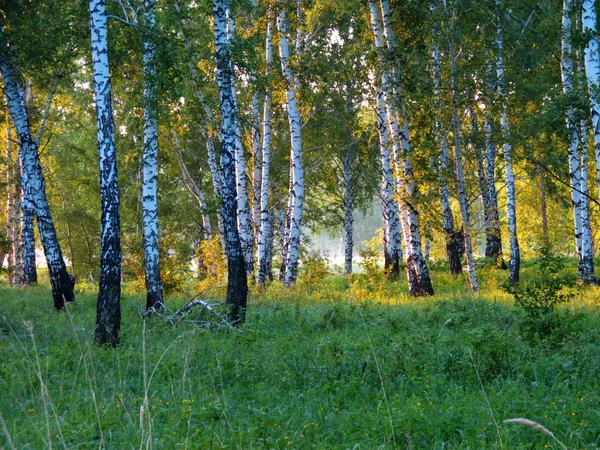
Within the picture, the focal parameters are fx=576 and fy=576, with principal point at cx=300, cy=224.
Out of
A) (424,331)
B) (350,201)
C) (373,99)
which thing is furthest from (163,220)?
(424,331)

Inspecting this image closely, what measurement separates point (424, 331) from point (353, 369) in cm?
266

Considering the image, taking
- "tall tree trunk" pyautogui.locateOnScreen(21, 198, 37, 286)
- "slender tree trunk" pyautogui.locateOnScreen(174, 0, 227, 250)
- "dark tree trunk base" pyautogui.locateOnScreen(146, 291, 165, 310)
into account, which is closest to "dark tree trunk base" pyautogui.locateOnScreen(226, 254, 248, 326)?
"slender tree trunk" pyautogui.locateOnScreen(174, 0, 227, 250)

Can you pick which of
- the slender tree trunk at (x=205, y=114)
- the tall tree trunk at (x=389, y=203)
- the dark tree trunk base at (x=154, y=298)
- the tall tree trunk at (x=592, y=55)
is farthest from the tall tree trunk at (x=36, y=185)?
the tall tree trunk at (x=592, y=55)

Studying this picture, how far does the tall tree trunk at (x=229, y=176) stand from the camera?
1091 cm

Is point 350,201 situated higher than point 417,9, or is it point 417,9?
point 417,9

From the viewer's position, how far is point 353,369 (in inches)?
286

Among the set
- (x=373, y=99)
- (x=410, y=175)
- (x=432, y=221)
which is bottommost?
(x=432, y=221)

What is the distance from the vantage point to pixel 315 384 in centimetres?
677

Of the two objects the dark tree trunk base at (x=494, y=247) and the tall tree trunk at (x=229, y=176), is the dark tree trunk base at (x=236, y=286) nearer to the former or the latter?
the tall tree trunk at (x=229, y=176)

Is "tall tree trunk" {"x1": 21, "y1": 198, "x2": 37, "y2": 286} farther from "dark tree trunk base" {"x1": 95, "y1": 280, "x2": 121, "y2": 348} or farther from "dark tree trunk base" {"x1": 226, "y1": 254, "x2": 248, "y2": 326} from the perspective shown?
"dark tree trunk base" {"x1": 95, "y1": 280, "x2": 121, "y2": 348}

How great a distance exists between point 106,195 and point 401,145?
879 centimetres

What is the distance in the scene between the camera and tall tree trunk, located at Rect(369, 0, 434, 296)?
15.1 meters

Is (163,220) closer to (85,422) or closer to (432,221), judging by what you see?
(432,221)

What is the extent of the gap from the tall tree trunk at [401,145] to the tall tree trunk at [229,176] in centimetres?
541
